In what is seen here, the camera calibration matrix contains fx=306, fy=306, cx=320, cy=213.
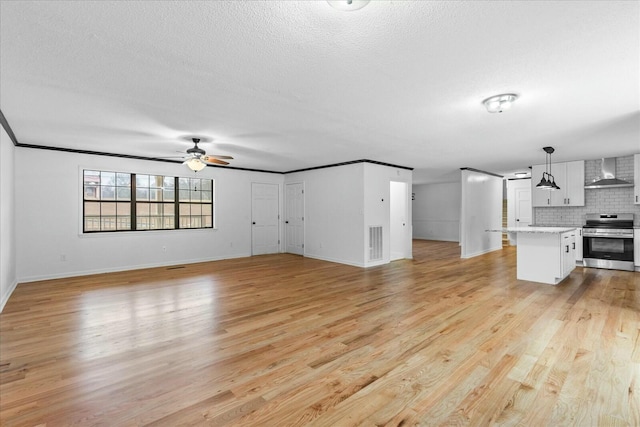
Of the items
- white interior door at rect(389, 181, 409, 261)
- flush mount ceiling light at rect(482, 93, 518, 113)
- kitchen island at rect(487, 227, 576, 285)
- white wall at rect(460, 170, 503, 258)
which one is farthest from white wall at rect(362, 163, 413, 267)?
flush mount ceiling light at rect(482, 93, 518, 113)

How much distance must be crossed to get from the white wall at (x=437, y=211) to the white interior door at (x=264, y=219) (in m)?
6.72

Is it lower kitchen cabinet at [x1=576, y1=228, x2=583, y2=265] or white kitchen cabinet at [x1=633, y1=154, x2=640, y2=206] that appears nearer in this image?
white kitchen cabinet at [x1=633, y1=154, x2=640, y2=206]

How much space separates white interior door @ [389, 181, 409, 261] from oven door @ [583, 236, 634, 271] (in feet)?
12.5

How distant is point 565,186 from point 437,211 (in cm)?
532

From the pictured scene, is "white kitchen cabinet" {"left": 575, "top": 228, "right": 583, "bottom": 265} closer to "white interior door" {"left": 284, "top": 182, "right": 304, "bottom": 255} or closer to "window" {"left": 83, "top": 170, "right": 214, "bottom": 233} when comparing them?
"white interior door" {"left": 284, "top": 182, "right": 304, "bottom": 255}

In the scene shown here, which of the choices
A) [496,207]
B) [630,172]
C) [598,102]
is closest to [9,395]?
[598,102]

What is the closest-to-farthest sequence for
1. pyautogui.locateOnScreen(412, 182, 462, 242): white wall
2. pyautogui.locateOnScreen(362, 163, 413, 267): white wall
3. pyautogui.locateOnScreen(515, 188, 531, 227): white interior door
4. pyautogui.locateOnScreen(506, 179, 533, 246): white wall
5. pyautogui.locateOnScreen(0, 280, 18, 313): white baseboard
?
pyautogui.locateOnScreen(0, 280, 18, 313): white baseboard → pyautogui.locateOnScreen(362, 163, 413, 267): white wall → pyautogui.locateOnScreen(515, 188, 531, 227): white interior door → pyautogui.locateOnScreen(506, 179, 533, 246): white wall → pyautogui.locateOnScreen(412, 182, 462, 242): white wall

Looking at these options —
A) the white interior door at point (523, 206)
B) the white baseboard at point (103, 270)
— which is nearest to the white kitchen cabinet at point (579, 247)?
the white interior door at point (523, 206)

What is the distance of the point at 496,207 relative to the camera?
960 centimetres

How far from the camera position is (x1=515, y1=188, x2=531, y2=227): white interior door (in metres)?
9.65

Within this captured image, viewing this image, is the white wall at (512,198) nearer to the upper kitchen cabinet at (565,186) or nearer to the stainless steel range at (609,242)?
the upper kitchen cabinet at (565,186)

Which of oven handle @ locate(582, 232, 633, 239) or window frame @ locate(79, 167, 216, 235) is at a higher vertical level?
window frame @ locate(79, 167, 216, 235)

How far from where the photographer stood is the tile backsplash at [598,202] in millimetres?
6504

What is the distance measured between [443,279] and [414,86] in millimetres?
3827
